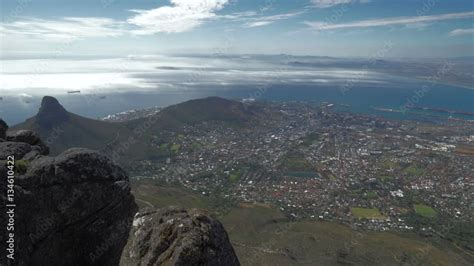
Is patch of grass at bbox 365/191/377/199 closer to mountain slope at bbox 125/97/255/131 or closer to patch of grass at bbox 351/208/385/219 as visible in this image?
patch of grass at bbox 351/208/385/219

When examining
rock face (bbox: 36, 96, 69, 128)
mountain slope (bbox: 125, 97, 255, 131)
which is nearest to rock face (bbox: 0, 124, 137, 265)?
rock face (bbox: 36, 96, 69, 128)

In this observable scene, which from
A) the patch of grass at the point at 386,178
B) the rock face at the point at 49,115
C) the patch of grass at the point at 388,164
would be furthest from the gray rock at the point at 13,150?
the rock face at the point at 49,115

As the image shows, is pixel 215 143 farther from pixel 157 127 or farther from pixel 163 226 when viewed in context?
pixel 163 226

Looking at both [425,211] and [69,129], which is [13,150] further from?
[69,129]

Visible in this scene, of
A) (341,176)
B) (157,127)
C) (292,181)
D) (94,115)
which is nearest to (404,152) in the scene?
(341,176)

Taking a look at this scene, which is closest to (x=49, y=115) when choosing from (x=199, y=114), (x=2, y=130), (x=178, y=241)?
(x=199, y=114)

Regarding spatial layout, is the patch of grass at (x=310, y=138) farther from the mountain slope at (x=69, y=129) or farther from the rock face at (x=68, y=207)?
the rock face at (x=68, y=207)
